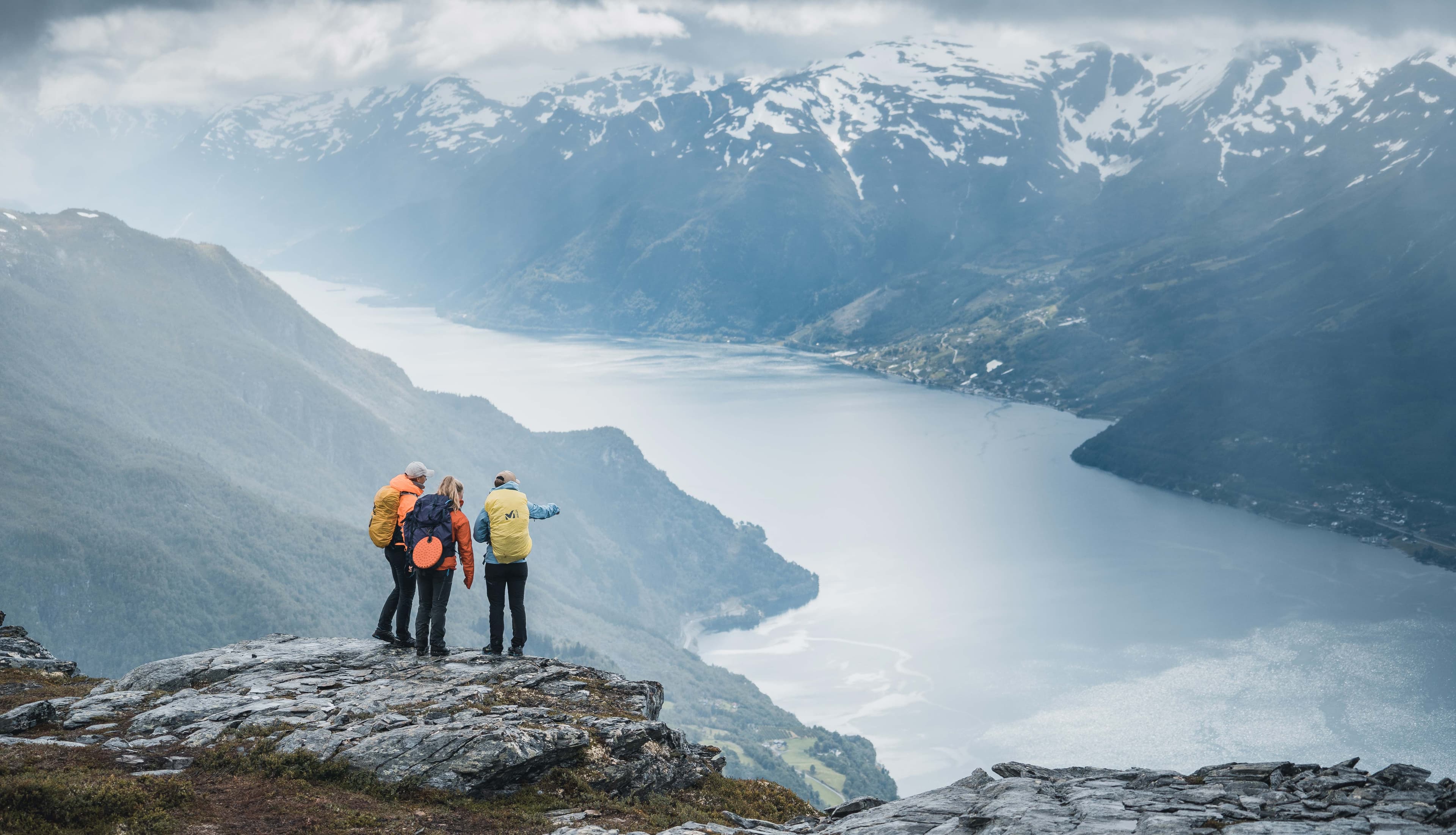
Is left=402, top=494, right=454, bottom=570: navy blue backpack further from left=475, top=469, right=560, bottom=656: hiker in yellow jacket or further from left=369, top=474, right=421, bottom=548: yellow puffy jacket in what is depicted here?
left=475, top=469, right=560, bottom=656: hiker in yellow jacket

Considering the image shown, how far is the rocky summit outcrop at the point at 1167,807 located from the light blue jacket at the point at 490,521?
6270 millimetres

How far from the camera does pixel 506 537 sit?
18453 mm

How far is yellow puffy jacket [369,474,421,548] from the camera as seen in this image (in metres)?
18.5

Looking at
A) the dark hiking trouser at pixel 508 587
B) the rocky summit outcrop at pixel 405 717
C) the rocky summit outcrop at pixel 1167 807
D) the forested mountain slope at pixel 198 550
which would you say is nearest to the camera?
the rocky summit outcrop at pixel 1167 807

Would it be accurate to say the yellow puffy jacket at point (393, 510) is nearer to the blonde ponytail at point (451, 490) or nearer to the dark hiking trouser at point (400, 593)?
the dark hiking trouser at point (400, 593)

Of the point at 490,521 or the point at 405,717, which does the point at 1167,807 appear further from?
the point at 490,521

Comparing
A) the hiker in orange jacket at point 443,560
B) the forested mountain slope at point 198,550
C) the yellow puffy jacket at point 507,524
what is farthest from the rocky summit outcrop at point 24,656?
the forested mountain slope at point 198,550

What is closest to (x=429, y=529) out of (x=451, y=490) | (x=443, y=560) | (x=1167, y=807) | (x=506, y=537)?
(x=443, y=560)

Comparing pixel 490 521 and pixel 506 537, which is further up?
pixel 490 521

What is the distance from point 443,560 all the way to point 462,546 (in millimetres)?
432

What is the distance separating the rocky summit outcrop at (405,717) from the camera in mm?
15109

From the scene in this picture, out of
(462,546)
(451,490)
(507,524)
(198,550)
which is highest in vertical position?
(451,490)

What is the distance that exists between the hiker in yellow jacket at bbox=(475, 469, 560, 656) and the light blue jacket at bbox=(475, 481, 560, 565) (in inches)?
0.4

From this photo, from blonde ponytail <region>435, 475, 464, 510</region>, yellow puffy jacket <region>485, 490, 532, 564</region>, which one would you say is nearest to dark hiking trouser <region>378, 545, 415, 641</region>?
blonde ponytail <region>435, 475, 464, 510</region>
